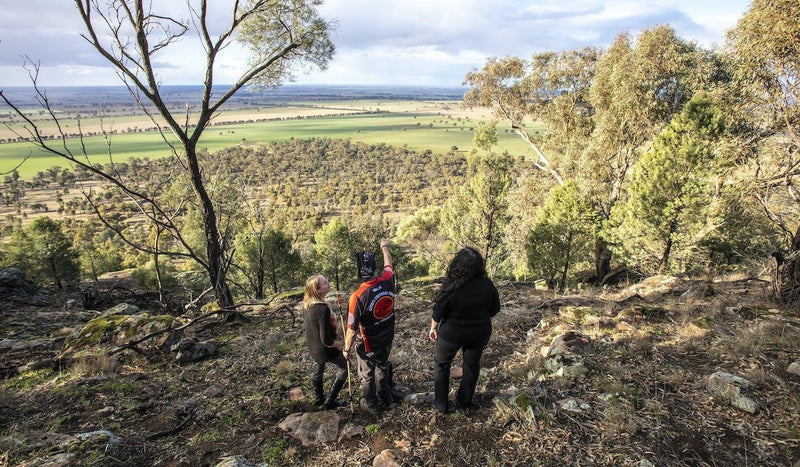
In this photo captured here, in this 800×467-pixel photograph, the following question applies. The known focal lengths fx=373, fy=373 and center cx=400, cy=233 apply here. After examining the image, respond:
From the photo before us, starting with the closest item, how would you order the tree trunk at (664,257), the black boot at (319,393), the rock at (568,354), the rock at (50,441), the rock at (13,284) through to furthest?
the rock at (50,441) < the black boot at (319,393) < the rock at (568,354) < the rock at (13,284) < the tree trunk at (664,257)

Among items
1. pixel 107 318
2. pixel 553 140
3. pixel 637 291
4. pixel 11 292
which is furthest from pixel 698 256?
pixel 11 292

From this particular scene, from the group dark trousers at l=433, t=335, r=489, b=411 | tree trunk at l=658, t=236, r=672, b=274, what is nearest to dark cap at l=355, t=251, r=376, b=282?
dark trousers at l=433, t=335, r=489, b=411

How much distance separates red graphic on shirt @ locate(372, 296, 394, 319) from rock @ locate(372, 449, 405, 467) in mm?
1474

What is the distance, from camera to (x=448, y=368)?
14.8 feet

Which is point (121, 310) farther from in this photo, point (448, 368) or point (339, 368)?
point (448, 368)

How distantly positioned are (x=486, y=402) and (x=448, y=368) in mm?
923

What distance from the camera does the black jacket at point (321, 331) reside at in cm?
468

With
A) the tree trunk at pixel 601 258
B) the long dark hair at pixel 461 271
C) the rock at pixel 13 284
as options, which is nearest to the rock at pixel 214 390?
the long dark hair at pixel 461 271

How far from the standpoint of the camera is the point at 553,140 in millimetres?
22359

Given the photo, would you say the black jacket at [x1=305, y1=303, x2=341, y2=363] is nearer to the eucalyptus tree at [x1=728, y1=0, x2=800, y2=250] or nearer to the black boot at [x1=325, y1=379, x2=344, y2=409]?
the black boot at [x1=325, y1=379, x2=344, y2=409]

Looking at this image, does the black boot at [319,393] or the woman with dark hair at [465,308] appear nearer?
the woman with dark hair at [465,308]

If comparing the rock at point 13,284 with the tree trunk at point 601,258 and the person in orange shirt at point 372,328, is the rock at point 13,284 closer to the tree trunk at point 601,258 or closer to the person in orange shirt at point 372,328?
the person in orange shirt at point 372,328

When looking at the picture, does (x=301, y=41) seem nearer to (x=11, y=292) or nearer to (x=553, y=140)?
(x=11, y=292)

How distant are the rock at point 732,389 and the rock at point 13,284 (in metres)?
19.3
